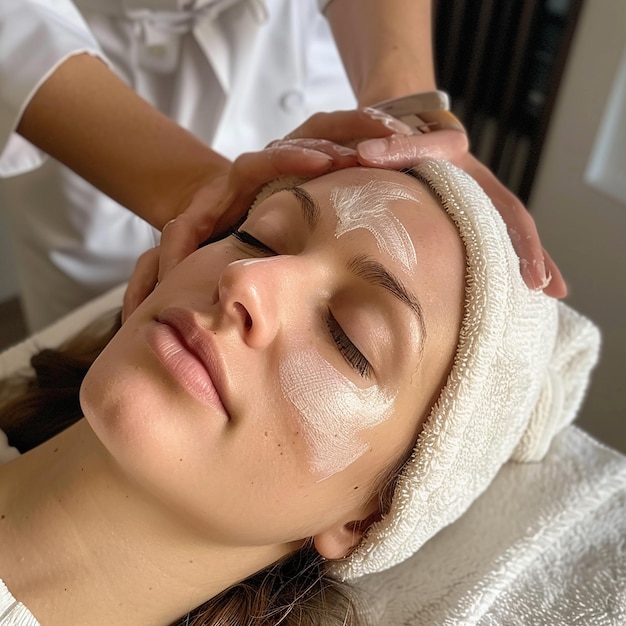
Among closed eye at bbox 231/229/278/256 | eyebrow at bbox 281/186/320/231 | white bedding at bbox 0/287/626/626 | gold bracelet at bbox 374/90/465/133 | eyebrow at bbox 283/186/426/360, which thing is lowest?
white bedding at bbox 0/287/626/626

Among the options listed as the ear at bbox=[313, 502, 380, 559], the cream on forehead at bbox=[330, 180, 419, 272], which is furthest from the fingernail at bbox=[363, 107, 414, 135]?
the ear at bbox=[313, 502, 380, 559]

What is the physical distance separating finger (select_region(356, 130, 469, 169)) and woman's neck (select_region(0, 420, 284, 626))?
44cm

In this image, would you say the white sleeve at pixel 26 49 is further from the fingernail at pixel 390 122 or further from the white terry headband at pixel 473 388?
the white terry headband at pixel 473 388

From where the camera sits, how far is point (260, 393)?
0.69 m

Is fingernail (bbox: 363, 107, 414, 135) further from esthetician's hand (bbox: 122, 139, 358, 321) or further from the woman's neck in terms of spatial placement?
the woman's neck

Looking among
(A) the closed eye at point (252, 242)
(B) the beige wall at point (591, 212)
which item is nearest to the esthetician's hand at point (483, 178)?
(A) the closed eye at point (252, 242)

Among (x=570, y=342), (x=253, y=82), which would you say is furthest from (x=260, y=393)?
(x=253, y=82)

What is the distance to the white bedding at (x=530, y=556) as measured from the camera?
898 mm

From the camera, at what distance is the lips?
2.23ft

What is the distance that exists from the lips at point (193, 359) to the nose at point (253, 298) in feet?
0.10

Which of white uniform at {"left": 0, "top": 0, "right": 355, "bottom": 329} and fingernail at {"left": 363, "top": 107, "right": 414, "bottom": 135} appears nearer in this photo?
fingernail at {"left": 363, "top": 107, "right": 414, "bottom": 135}

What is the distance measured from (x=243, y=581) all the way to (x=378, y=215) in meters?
0.47

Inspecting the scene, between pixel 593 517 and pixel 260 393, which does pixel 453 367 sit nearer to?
pixel 260 393

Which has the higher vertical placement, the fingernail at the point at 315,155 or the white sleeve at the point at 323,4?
the white sleeve at the point at 323,4
